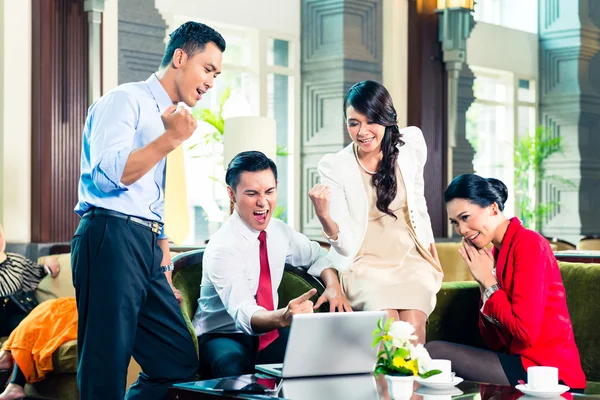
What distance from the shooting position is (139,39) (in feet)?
19.0

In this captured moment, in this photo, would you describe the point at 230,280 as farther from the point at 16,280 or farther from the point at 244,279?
the point at 16,280

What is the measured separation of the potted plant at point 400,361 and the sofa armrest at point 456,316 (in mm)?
1310

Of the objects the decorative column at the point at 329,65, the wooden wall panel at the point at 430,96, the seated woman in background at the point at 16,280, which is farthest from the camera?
the wooden wall panel at the point at 430,96

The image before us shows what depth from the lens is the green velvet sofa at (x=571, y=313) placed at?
11.7 feet

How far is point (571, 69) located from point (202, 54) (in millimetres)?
8358

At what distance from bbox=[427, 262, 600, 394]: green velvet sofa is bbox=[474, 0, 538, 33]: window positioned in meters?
7.22

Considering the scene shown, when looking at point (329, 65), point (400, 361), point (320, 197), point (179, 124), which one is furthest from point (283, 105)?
point (400, 361)

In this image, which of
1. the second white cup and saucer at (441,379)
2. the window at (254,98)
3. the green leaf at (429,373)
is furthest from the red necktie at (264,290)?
the window at (254,98)

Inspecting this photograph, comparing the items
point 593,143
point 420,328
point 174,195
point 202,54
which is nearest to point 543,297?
point 420,328

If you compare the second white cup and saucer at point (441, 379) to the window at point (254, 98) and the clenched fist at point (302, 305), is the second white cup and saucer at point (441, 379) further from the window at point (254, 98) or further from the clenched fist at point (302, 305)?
the window at point (254, 98)

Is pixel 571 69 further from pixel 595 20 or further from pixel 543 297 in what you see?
pixel 543 297

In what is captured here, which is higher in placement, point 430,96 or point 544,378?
point 430,96

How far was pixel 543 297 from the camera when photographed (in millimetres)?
3068

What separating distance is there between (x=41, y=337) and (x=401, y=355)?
222 cm
